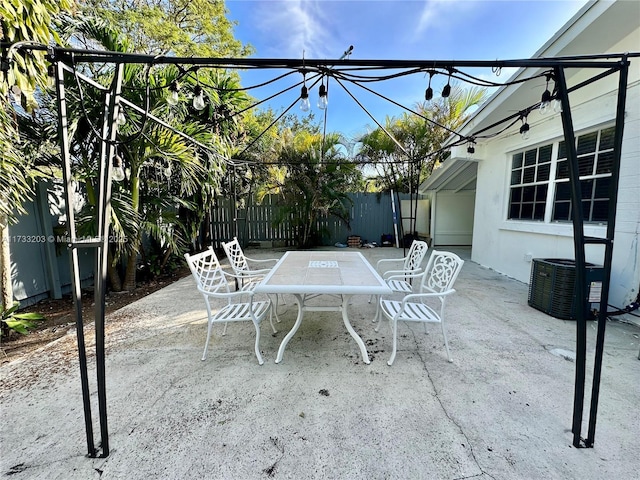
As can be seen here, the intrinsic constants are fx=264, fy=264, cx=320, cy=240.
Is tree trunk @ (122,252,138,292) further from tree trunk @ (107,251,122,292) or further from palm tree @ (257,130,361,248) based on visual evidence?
palm tree @ (257,130,361,248)

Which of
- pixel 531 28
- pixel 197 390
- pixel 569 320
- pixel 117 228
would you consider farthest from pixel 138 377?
pixel 531 28

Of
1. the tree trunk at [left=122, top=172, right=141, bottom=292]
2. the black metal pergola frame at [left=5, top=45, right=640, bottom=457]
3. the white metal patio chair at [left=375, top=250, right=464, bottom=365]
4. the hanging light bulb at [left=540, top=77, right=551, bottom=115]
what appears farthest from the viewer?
the tree trunk at [left=122, top=172, right=141, bottom=292]

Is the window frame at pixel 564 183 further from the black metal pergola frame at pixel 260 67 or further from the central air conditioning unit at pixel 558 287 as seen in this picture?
the black metal pergola frame at pixel 260 67

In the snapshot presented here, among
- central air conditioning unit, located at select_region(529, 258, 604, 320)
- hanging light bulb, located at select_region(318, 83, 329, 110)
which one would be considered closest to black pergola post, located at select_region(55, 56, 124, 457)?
hanging light bulb, located at select_region(318, 83, 329, 110)

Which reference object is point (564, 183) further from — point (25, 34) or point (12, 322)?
point (12, 322)

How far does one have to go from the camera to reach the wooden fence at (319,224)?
27.5 feet

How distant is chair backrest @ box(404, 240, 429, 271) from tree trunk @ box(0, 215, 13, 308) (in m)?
4.14

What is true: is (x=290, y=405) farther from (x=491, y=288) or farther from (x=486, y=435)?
(x=491, y=288)

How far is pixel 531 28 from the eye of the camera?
3.20 m

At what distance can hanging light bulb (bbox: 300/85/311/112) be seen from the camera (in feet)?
6.20

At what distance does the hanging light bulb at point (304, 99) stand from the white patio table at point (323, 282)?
138 centimetres

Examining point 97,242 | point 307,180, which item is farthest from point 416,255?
point 307,180

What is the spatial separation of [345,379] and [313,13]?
197 inches

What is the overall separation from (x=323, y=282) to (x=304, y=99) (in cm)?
142
